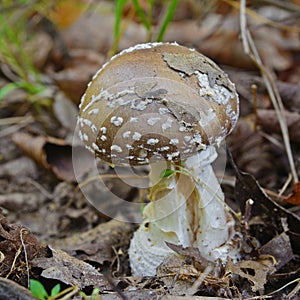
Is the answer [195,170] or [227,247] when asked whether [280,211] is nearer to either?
[227,247]

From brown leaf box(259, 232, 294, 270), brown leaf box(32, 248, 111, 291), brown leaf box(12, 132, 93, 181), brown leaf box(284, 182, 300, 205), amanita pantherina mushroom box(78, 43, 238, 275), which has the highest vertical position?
amanita pantherina mushroom box(78, 43, 238, 275)

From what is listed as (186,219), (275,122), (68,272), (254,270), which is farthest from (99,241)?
(275,122)

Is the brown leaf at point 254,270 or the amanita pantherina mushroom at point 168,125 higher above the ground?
the amanita pantherina mushroom at point 168,125

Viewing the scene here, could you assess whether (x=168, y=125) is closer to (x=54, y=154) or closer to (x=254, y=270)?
(x=254, y=270)

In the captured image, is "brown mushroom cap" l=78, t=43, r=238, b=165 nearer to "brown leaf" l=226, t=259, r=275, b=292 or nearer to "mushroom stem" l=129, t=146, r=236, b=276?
"mushroom stem" l=129, t=146, r=236, b=276

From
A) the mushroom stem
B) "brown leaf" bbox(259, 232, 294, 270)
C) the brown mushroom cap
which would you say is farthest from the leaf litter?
the brown mushroom cap

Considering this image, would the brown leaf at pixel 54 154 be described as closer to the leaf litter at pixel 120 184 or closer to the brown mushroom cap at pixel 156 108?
the leaf litter at pixel 120 184

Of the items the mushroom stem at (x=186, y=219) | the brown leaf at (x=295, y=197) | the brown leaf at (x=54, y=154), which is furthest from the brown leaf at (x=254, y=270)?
the brown leaf at (x=54, y=154)
